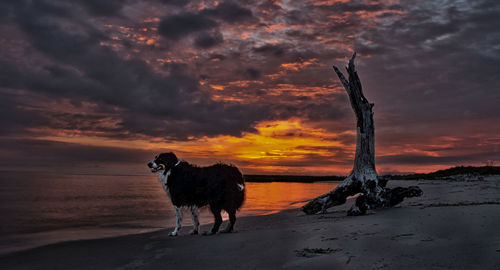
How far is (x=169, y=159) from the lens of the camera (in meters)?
10.6

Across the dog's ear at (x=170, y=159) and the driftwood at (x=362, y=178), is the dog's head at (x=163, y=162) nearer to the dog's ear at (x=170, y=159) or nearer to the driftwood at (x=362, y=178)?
the dog's ear at (x=170, y=159)

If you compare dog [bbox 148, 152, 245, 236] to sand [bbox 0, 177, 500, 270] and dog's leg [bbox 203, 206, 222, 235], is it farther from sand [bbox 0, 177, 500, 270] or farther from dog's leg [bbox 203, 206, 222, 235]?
sand [bbox 0, 177, 500, 270]

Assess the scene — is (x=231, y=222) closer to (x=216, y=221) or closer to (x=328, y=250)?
(x=216, y=221)

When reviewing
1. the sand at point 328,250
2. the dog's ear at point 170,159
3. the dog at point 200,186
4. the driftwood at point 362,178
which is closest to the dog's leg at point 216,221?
the dog at point 200,186

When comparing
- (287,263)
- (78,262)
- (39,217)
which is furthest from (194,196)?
(39,217)

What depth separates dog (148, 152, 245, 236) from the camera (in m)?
9.96

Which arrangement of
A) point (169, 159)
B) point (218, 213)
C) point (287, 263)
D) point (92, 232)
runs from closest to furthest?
point (287, 263) < point (218, 213) < point (169, 159) < point (92, 232)

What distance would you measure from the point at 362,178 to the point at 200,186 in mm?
5968

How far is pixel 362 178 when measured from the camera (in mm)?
12680

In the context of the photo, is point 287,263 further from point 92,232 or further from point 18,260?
point 92,232

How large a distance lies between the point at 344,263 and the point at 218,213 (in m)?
5.65

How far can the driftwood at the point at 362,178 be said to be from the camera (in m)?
11.9

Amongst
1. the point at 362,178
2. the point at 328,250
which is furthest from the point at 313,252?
the point at 362,178

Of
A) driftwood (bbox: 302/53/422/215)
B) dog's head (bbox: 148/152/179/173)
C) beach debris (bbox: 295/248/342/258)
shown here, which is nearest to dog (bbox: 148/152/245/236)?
dog's head (bbox: 148/152/179/173)
